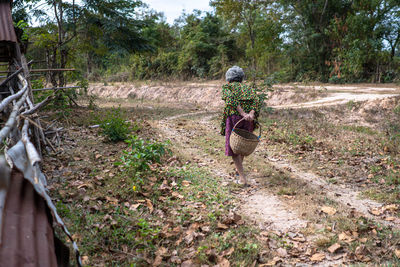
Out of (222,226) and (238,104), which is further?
(238,104)

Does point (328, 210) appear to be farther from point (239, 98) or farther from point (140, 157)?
point (140, 157)

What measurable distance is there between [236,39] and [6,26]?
23405 mm

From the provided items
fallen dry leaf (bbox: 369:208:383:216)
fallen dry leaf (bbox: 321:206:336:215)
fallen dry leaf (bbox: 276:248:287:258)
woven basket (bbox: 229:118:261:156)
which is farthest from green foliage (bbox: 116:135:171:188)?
fallen dry leaf (bbox: 369:208:383:216)

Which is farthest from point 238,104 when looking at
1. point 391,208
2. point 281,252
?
point 391,208

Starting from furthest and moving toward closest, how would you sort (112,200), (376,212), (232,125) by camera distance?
(232,125)
(112,200)
(376,212)

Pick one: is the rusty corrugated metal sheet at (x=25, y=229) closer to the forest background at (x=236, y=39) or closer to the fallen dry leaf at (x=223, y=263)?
the fallen dry leaf at (x=223, y=263)

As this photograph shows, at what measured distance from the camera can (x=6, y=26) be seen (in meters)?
5.74

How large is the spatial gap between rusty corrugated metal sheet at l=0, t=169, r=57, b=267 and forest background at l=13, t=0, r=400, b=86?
9.50 meters

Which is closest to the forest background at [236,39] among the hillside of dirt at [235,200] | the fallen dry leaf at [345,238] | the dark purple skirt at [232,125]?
the hillside of dirt at [235,200]

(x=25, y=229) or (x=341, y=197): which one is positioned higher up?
A: (x=25, y=229)

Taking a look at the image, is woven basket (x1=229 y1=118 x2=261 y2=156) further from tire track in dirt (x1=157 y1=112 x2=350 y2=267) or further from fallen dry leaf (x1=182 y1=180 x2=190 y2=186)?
fallen dry leaf (x1=182 y1=180 x2=190 y2=186)

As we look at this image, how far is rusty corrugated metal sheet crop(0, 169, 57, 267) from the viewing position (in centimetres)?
154

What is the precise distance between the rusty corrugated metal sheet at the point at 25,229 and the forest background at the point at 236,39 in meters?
9.50

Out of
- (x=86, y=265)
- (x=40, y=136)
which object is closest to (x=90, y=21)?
(x=40, y=136)
